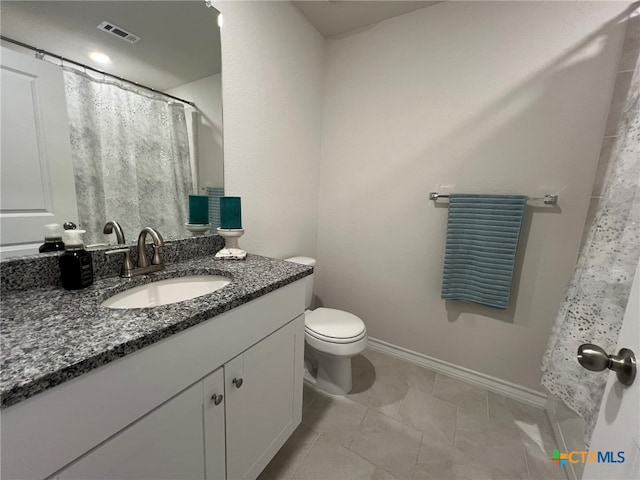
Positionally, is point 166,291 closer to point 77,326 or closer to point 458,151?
point 77,326

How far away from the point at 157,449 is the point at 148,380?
0.67ft

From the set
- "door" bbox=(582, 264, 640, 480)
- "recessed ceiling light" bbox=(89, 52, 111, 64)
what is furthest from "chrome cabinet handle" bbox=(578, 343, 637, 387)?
"recessed ceiling light" bbox=(89, 52, 111, 64)

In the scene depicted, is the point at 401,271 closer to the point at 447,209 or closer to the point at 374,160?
the point at 447,209

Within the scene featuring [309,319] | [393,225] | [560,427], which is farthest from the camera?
[393,225]

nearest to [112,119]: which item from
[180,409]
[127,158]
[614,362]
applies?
[127,158]

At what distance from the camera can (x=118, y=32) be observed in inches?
37.3

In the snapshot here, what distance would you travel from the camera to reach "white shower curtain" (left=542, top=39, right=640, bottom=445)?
2.91 feet

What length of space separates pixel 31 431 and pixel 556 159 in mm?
2128

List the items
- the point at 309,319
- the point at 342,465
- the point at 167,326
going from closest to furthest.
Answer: the point at 167,326, the point at 342,465, the point at 309,319

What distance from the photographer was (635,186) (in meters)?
0.90

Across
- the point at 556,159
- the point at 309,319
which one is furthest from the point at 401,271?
the point at 556,159

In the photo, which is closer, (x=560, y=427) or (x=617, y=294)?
(x=617, y=294)

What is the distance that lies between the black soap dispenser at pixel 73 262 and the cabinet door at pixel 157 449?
490 millimetres

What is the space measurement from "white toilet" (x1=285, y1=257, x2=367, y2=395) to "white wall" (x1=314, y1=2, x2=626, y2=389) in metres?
0.52
